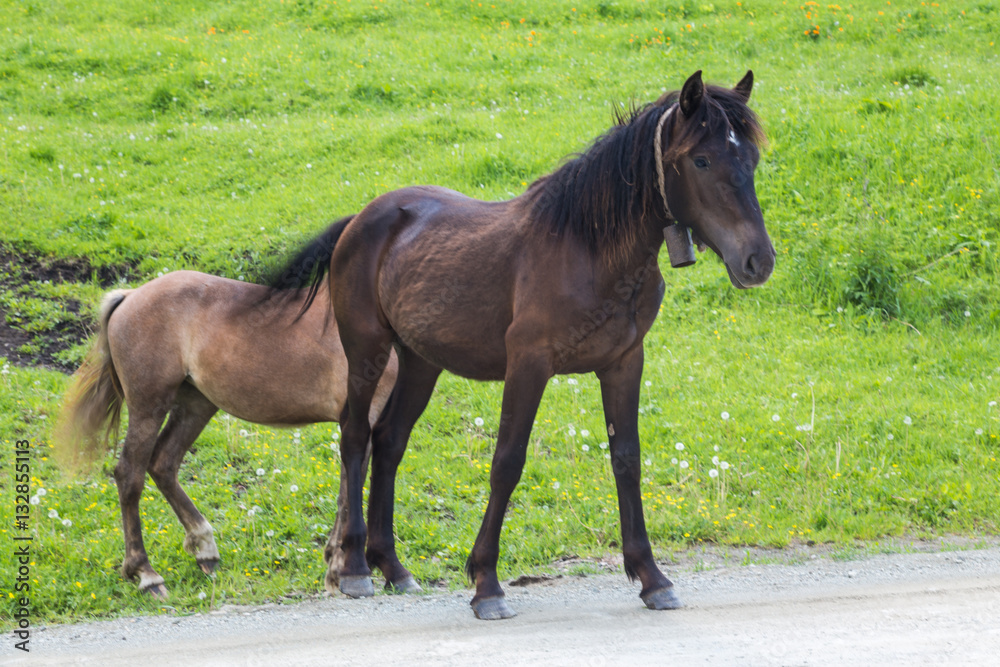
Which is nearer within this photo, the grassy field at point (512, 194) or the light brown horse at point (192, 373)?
the light brown horse at point (192, 373)

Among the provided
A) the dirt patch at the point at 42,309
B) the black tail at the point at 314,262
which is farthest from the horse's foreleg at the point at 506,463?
the dirt patch at the point at 42,309

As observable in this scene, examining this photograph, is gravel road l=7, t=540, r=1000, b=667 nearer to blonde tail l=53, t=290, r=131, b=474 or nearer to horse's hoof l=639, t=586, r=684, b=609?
horse's hoof l=639, t=586, r=684, b=609

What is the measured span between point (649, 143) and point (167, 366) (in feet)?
10.3

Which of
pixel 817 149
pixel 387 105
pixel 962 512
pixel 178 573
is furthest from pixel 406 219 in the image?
pixel 387 105

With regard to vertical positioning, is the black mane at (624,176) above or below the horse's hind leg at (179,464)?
above

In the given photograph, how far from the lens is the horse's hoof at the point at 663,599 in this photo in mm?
4430

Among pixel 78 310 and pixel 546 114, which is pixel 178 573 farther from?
pixel 546 114

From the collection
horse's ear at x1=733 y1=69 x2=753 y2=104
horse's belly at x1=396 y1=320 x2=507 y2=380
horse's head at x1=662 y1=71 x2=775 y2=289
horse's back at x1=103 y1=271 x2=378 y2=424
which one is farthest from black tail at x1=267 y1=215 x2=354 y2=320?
horse's ear at x1=733 y1=69 x2=753 y2=104

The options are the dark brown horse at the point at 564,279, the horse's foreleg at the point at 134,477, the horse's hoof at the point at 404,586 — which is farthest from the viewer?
the horse's foreleg at the point at 134,477

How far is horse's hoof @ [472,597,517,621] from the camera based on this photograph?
14.3 feet

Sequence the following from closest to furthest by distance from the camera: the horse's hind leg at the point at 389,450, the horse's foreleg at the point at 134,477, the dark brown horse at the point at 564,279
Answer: the dark brown horse at the point at 564,279 < the horse's hind leg at the point at 389,450 < the horse's foreleg at the point at 134,477

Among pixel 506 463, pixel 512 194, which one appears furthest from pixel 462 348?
pixel 512 194

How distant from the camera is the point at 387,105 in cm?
1444

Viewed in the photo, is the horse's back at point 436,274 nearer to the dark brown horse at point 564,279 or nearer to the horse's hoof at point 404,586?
the dark brown horse at point 564,279
